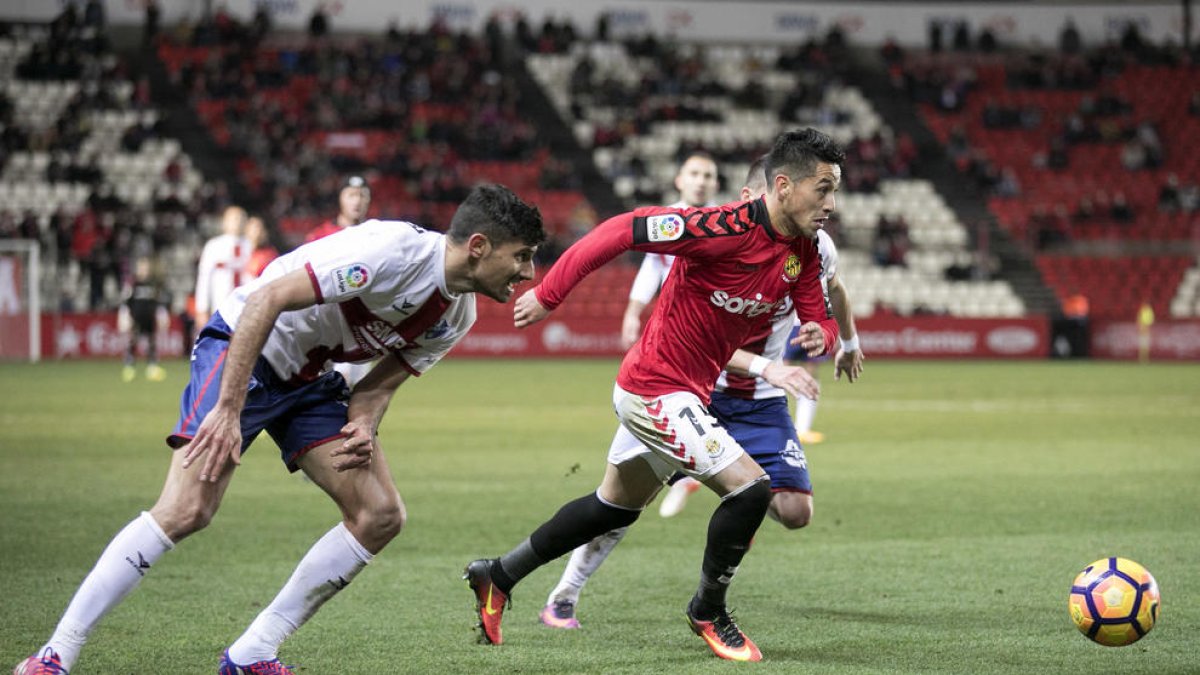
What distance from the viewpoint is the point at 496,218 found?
5.31 meters

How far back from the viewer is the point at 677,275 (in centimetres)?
639

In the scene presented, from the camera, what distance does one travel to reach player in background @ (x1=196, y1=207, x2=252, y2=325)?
15859 mm

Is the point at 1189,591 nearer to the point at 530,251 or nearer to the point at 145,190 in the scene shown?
the point at 530,251

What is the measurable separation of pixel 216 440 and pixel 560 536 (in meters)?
2.01

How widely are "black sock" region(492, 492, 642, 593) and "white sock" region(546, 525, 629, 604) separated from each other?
333 mm

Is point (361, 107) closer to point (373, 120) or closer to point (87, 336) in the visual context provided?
Answer: point (373, 120)

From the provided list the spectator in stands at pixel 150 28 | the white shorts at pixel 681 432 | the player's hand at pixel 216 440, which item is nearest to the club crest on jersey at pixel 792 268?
the white shorts at pixel 681 432

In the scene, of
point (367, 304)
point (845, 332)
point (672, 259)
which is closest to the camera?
point (367, 304)

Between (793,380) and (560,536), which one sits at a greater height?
(793,380)

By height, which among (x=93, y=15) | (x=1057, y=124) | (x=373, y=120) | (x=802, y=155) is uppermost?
(x=802, y=155)

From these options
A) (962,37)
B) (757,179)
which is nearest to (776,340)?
(757,179)

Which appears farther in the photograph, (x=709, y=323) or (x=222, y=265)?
(x=222, y=265)

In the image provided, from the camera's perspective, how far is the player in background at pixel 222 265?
52.0ft

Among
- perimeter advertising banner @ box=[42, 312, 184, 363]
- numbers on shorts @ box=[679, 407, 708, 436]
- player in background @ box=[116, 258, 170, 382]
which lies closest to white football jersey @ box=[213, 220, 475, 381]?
numbers on shorts @ box=[679, 407, 708, 436]
